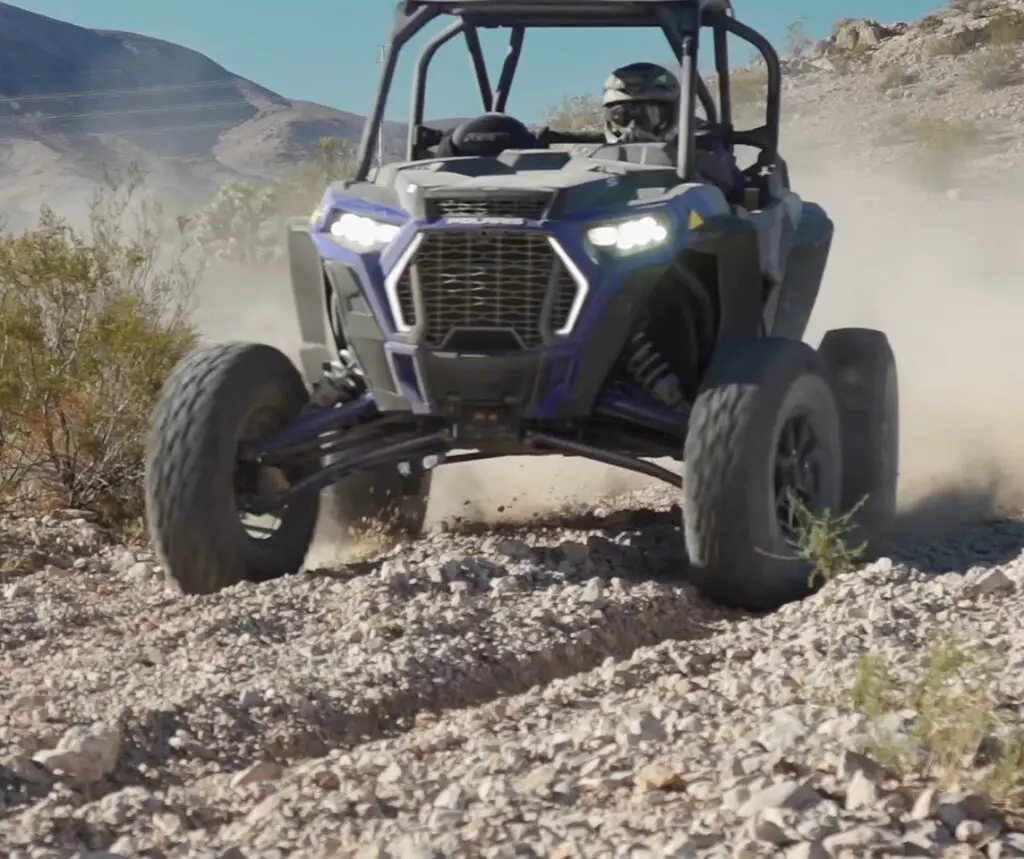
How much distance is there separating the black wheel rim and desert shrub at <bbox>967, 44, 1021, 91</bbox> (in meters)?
33.0

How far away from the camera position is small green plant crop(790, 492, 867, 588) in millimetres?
6055

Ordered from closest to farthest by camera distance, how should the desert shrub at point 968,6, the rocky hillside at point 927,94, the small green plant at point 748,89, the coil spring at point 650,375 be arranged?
the coil spring at point 650,375, the rocky hillside at point 927,94, the small green plant at point 748,89, the desert shrub at point 968,6

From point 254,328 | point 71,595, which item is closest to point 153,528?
point 71,595

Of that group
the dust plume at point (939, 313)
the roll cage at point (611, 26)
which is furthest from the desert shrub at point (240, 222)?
the roll cage at point (611, 26)

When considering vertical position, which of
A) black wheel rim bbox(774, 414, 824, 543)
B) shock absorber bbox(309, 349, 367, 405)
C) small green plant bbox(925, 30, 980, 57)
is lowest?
black wheel rim bbox(774, 414, 824, 543)

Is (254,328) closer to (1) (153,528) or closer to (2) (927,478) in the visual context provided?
(2) (927,478)

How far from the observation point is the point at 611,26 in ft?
24.5

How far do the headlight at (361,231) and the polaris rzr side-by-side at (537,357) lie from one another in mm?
11

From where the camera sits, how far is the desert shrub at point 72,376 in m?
9.07

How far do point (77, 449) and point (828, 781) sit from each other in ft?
21.4

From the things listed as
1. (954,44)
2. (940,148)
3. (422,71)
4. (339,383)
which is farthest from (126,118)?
(339,383)

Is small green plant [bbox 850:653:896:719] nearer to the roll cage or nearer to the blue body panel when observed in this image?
the blue body panel

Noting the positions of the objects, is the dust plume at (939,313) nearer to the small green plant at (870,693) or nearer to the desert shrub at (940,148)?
the desert shrub at (940,148)

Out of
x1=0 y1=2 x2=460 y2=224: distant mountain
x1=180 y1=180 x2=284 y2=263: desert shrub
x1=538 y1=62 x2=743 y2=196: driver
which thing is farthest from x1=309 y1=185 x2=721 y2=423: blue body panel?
x1=0 y1=2 x2=460 y2=224: distant mountain
